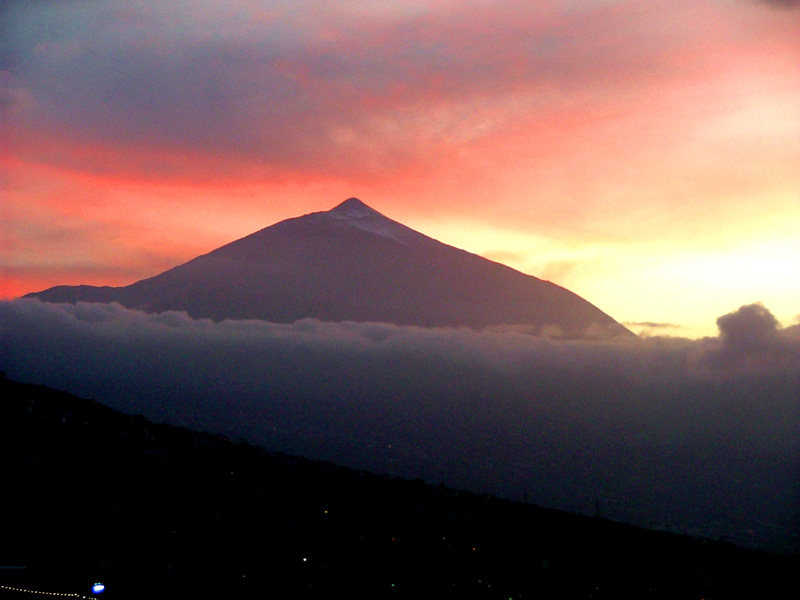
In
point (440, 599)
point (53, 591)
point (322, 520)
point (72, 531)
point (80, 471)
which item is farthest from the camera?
point (322, 520)

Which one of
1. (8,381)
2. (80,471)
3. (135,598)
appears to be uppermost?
(8,381)

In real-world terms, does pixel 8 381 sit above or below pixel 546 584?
above

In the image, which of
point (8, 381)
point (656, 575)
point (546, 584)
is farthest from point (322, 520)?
point (8, 381)

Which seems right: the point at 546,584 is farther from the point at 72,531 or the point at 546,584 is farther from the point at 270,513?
the point at 72,531

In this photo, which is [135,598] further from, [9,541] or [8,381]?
[8,381]

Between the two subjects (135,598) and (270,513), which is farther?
(270,513)

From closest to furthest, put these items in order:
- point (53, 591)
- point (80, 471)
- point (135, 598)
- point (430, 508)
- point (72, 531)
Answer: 1. point (53, 591)
2. point (135, 598)
3. point (72, 531)
4. point (80, 471)
5. point (430, 508)
